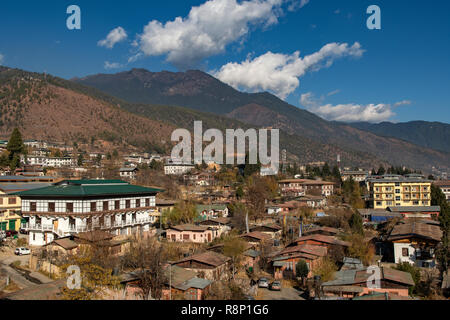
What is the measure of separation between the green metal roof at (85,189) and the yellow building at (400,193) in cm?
3960

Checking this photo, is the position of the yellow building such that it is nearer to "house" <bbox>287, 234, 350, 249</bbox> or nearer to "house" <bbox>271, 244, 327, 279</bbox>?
"house" <bbox>287, 234, 350, 249</bbox>

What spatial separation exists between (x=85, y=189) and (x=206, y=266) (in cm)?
1442

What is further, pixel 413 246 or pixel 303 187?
pixel 303 187

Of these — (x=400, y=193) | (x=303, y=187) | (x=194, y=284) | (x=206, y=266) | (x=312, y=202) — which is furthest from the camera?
(x=303, y=187)

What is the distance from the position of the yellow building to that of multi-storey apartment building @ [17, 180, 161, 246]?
42743 millimetres

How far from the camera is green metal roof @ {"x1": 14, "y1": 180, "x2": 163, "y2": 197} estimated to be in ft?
109

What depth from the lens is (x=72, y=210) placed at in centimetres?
3278

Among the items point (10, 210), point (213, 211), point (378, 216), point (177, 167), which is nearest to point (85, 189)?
point (10, 210)

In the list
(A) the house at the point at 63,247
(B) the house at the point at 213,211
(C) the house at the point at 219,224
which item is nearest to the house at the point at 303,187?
(B) the house at the point at 213,211

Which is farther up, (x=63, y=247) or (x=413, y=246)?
(x=63, y=247)

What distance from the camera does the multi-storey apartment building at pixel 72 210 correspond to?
107ft

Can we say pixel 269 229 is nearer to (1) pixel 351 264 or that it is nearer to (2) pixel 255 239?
(2) pixel 255 239

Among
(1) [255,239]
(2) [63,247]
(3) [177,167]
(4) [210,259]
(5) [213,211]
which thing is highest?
(3) [177,167]
